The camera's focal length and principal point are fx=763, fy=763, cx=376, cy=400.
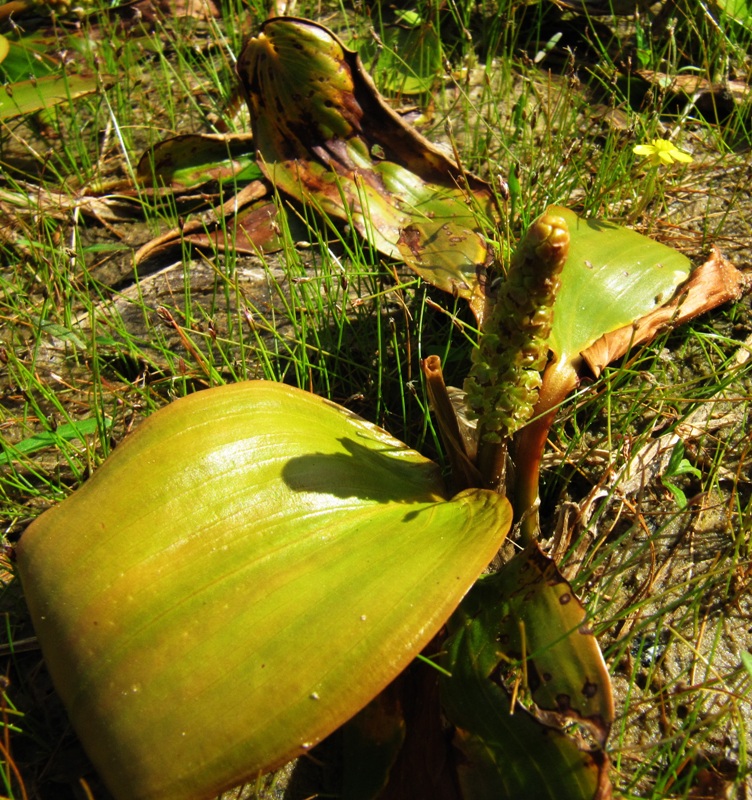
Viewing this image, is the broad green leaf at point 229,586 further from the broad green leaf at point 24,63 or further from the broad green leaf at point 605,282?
the broad green leaf at point 24,63

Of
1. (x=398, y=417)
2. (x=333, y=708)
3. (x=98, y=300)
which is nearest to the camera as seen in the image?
(x=333, y=708)

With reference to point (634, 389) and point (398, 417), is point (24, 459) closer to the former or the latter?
point (398, 417)

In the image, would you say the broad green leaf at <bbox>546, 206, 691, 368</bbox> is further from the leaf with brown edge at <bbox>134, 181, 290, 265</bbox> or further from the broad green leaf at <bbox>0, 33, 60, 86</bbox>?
the broad green leaf at <bbox>0, 33, 60, 86</bbox>

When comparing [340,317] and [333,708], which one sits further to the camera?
[340,317]

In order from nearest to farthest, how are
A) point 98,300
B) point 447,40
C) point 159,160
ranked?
1. point 98,300
2. point 159,160
3. point 447,40

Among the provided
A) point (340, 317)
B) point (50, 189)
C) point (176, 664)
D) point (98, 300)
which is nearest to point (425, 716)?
point (176, 664)

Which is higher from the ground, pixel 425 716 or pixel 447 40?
pixel 447 40

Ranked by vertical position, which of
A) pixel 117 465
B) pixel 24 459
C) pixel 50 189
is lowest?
pixel 24 459
